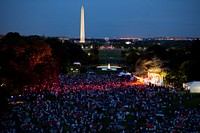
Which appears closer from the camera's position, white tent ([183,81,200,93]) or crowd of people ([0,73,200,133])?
crowd of people ([0,73,200,133])

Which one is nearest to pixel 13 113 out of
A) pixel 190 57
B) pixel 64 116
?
pixel 64 116

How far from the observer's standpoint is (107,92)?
4922cm

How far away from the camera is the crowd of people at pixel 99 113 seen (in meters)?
27.6

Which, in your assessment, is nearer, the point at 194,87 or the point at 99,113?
the point at 99,113

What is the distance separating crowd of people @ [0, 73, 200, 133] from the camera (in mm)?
27594

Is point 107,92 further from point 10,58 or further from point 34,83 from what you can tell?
point 10,58

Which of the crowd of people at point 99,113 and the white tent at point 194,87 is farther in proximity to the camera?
the white tent at point 194,87

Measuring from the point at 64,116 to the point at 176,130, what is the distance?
1036 cm

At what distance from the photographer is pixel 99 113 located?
3447 cm

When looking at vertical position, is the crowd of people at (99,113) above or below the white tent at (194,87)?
below

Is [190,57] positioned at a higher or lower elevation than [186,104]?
higher

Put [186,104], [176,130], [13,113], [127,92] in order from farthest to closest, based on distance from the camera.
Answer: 1. [127,92]
2. [186,104]
3. [13,113]
4. [176,130]

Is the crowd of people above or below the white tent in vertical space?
below

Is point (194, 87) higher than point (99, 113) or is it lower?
higher
